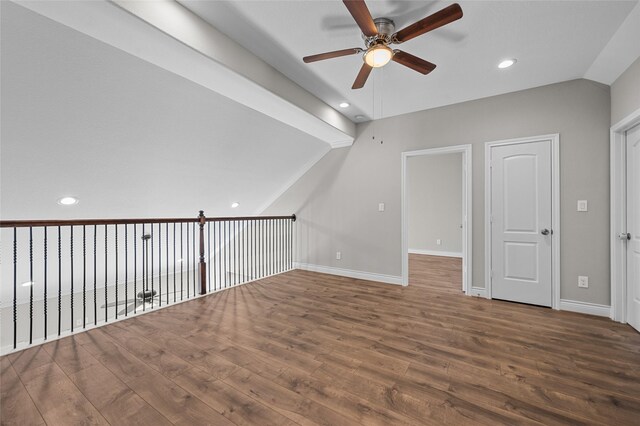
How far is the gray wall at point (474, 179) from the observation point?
2.96m

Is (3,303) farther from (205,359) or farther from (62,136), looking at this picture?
(205,359)

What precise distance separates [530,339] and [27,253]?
20.2ft

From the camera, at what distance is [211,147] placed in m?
3.59

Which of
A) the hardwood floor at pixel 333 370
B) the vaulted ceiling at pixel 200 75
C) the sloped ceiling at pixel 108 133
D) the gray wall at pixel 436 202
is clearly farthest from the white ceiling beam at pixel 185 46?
the gray wall at pixel 436 202

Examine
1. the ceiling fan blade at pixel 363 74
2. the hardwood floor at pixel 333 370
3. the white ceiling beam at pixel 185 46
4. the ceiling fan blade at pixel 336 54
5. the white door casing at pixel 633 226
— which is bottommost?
the hardwood floor at pixel 333 370

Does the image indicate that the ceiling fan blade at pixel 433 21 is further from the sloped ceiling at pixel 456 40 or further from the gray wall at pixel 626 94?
the gray wall at pixel 626 94

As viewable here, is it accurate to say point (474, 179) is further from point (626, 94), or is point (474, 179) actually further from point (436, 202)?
point (436, 202)

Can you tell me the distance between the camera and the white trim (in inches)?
198

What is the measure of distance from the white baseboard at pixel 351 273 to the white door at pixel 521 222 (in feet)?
4.45

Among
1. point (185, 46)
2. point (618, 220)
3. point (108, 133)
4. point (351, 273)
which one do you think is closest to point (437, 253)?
point (351, 273)

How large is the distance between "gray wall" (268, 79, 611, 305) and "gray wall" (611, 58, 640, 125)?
12 cm

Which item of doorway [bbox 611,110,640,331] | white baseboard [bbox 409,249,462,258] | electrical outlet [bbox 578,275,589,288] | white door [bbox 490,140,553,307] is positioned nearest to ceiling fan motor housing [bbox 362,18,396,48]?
white door [bbox 490,140,553,307]

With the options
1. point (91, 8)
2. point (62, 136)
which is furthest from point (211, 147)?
point (91, 8)

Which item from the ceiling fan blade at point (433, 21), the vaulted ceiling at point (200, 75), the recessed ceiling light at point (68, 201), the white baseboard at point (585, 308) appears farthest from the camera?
the recessed ceiling light at point (68, 201)
